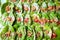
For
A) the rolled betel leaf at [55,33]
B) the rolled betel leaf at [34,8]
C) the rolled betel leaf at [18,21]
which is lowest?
the rolled betel leaf at [55,33]

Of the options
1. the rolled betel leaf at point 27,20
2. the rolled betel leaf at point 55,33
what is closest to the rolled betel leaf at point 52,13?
the rolled betel leaf at point 55,33

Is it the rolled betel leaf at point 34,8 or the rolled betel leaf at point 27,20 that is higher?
the rolled betel leaf at point 34,8

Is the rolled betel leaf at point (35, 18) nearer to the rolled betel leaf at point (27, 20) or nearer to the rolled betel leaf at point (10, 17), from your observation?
the rolled betel leaf at point (27, 20)

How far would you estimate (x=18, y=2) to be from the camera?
1.39 meters

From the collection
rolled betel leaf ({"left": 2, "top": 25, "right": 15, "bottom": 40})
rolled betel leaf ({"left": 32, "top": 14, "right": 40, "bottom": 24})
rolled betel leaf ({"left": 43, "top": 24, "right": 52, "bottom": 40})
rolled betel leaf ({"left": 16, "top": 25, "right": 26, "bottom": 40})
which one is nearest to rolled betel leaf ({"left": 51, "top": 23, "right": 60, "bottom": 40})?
rolled betel leaf ({"left": 43, "top": 24, "right": 52, "bottom": 40})

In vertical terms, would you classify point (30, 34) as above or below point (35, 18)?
below

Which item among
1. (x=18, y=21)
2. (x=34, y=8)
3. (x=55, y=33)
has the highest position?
(x=34, y=8)

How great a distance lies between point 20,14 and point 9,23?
144 millimetres

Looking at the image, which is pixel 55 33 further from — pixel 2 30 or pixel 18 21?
pixel 2 30

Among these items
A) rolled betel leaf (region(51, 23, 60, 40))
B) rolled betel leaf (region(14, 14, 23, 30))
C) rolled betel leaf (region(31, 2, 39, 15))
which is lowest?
rolled betel leaf (region(51, 23, 60, 40))

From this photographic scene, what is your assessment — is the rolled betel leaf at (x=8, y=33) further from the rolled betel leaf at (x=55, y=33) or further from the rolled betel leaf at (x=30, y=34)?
the rolled betel leaf at (x=55, y=33)

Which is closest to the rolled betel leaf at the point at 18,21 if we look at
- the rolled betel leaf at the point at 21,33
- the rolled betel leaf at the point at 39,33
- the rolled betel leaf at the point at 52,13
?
the rolled betel leaf at the point at 21,33

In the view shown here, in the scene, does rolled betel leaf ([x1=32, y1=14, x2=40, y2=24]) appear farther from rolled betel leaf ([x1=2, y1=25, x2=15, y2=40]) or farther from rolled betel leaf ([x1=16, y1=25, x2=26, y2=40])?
rolled betel leaf ([x1=2, y1=25, x2=15, y2=40])

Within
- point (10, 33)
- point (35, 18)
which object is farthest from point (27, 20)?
point (10, 33)
